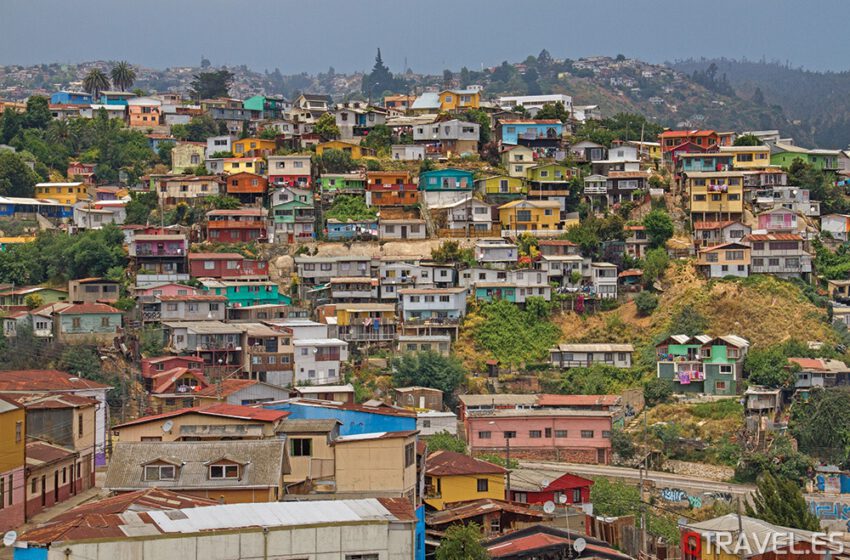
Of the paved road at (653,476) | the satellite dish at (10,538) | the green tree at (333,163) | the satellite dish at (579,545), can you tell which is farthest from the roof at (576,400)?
the satellite dish at (10,538)

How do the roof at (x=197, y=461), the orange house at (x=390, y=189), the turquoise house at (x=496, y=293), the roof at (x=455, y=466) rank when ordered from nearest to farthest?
the roof at (x=197, y=461), the roof at (x=455, y=466), the turquoise house at (x=496, y=293), the orange house at (x=390, y=189)

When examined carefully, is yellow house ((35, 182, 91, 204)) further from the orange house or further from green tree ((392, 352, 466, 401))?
green tree ((392, 352, 466, 401))

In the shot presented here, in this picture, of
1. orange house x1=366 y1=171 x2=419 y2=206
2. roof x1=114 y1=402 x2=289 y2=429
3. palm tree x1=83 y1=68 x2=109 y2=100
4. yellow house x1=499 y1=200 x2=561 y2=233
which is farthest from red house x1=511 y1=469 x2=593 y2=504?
palm tree x1=83 y1=68 x2=109 y2=100

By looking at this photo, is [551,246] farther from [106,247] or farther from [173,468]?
[173,468]

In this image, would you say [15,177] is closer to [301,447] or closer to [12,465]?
[301,447]

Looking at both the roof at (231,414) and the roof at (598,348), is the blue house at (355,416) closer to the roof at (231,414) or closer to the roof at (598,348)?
the roof at (231,414)

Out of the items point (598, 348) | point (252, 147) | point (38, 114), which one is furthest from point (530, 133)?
point (38, 114)
